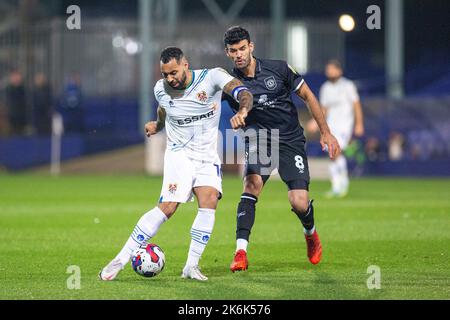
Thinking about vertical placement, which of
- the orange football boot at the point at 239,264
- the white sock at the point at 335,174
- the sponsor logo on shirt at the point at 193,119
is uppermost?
the sponsor logo on shirt at the point at 193,119

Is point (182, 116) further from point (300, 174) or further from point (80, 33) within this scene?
point (80, 33)

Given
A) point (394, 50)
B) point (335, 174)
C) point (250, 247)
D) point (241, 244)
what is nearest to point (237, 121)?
point (241, 244)

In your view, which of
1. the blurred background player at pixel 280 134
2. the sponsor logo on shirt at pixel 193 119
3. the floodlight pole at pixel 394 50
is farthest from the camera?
the floodlight pole at pixel 394 50

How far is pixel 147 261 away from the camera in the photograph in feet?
30.5

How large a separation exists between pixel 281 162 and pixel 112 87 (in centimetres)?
2224

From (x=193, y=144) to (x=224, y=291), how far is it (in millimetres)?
1623

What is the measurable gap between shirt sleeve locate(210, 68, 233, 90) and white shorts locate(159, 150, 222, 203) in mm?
664

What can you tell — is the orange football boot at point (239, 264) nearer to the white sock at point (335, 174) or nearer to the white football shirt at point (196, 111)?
the white football shirt at point (196, 111)

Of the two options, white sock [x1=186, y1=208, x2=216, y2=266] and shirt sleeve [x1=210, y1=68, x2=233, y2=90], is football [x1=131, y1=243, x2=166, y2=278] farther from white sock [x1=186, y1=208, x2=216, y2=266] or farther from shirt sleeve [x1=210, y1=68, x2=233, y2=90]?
shirt sleeve [x1=210, y1=68, x2=233, y2=90]

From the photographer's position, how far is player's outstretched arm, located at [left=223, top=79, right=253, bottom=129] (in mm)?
8758

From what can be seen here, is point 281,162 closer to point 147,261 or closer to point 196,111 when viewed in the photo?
point 196,111

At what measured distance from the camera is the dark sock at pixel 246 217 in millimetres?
10188

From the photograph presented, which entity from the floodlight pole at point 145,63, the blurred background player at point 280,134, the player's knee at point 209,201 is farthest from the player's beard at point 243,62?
the floodlight pole at point 145,63

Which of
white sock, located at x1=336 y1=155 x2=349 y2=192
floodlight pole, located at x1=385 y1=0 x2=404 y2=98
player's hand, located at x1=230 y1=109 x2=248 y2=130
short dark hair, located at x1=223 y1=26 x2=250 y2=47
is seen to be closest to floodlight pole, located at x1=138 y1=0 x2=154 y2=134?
floodlight pole, located at x1=385 y1=0 x2=404 y2=98
